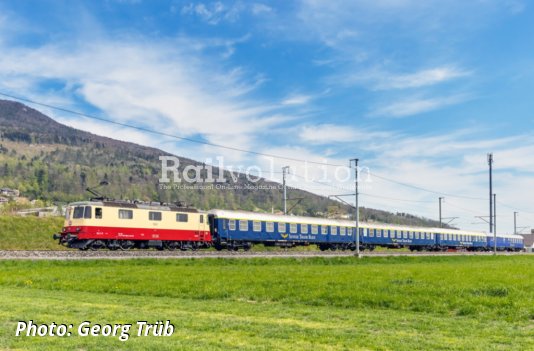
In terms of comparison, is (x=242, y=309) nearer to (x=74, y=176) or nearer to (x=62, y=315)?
(x=62, y=315)

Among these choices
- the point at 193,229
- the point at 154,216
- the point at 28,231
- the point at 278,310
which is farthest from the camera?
the point at 28,231

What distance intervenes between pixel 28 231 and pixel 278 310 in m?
62.1

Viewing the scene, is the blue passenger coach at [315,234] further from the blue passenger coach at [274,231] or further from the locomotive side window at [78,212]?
the locomotive side window at [78,212]

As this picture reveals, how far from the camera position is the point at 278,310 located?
14.8 meters

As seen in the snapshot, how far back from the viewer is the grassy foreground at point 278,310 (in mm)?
9977

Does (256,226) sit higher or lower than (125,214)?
lower

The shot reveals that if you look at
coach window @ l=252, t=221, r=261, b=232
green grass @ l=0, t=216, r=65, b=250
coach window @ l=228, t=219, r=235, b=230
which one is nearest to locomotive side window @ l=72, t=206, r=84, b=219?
coach window @ l=228, t=219, r=235, b=230


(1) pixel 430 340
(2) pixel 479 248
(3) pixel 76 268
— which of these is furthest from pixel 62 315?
(2) pixel 479 248

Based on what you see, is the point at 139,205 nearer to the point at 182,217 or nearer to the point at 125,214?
the point at 125,214

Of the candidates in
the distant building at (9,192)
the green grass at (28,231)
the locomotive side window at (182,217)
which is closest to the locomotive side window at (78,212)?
the locomotive side window at (182,217)

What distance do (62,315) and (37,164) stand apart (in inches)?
8000

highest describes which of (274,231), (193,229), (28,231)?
(193,229)

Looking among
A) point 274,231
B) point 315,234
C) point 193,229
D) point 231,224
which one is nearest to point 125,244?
point 193,229

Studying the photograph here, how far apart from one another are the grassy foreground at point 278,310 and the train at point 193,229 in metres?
15.1
